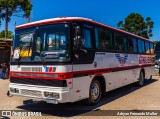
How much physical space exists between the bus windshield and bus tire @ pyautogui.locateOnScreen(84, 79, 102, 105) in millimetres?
1898

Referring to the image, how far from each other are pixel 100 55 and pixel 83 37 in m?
1.30

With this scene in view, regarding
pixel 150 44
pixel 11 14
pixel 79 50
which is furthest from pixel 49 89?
pixel 11 14

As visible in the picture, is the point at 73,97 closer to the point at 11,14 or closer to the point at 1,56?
the point at 1,56

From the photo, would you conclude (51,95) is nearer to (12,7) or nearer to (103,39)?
(103,39)

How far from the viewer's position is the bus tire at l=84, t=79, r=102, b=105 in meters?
8.13

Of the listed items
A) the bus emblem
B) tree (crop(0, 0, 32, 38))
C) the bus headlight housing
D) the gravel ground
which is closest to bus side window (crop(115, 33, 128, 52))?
the bus emblem

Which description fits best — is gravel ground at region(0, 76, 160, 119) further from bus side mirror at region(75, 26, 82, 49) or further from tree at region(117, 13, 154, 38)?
tree at region(117, 13, 154, 38)

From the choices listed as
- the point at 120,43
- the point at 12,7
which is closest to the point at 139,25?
the point at 12,7

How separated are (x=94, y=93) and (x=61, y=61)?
226 cm

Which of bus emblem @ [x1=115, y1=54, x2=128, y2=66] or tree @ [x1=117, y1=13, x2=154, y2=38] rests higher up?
tree @ [x1=117, y1=13, x2=154, y2=38]

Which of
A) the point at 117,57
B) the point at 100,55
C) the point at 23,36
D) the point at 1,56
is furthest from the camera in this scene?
the point at 1,56

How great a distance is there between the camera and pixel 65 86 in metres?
6.82

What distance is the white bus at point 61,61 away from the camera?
6.88m

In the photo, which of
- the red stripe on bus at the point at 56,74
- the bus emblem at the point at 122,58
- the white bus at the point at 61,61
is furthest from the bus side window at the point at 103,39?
the red stripe on bus at the point at 56,74
